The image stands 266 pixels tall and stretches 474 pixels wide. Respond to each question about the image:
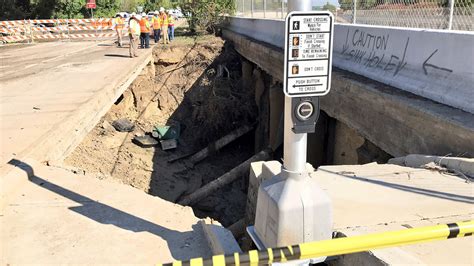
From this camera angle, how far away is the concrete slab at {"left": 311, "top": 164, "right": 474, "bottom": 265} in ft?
10.2

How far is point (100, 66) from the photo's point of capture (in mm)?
14406

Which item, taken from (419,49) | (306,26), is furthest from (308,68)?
(419,49)

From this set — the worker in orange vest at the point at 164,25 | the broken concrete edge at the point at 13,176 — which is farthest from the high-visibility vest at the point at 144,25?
the broken concrete edge at the point at 13,176

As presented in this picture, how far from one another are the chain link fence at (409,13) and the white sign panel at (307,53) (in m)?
3.66

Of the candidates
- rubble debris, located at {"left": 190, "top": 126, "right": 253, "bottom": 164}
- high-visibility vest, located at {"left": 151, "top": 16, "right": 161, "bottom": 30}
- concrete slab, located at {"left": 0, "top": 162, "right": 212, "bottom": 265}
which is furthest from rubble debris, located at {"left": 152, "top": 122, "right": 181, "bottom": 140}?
high-visibility vest, located at {"left": 151, "top": 16, "right": 161, "bottom": 30}

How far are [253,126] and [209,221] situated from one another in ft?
33.7

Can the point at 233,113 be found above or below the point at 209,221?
below

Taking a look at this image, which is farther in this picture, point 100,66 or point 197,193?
point 100,66

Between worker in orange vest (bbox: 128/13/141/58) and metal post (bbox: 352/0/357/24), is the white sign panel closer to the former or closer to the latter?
metal post (bbox: 352/0/357/24)

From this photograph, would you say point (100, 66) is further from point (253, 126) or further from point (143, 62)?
point (253, 126)

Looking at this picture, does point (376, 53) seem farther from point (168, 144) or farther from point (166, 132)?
point (166, 132)

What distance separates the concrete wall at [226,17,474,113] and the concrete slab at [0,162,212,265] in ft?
12.3

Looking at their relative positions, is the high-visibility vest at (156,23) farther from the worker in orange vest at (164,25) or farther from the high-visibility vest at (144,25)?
the high-visibility vest at (144,25)

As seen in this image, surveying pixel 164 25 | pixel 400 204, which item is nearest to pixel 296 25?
pixel 400 204
